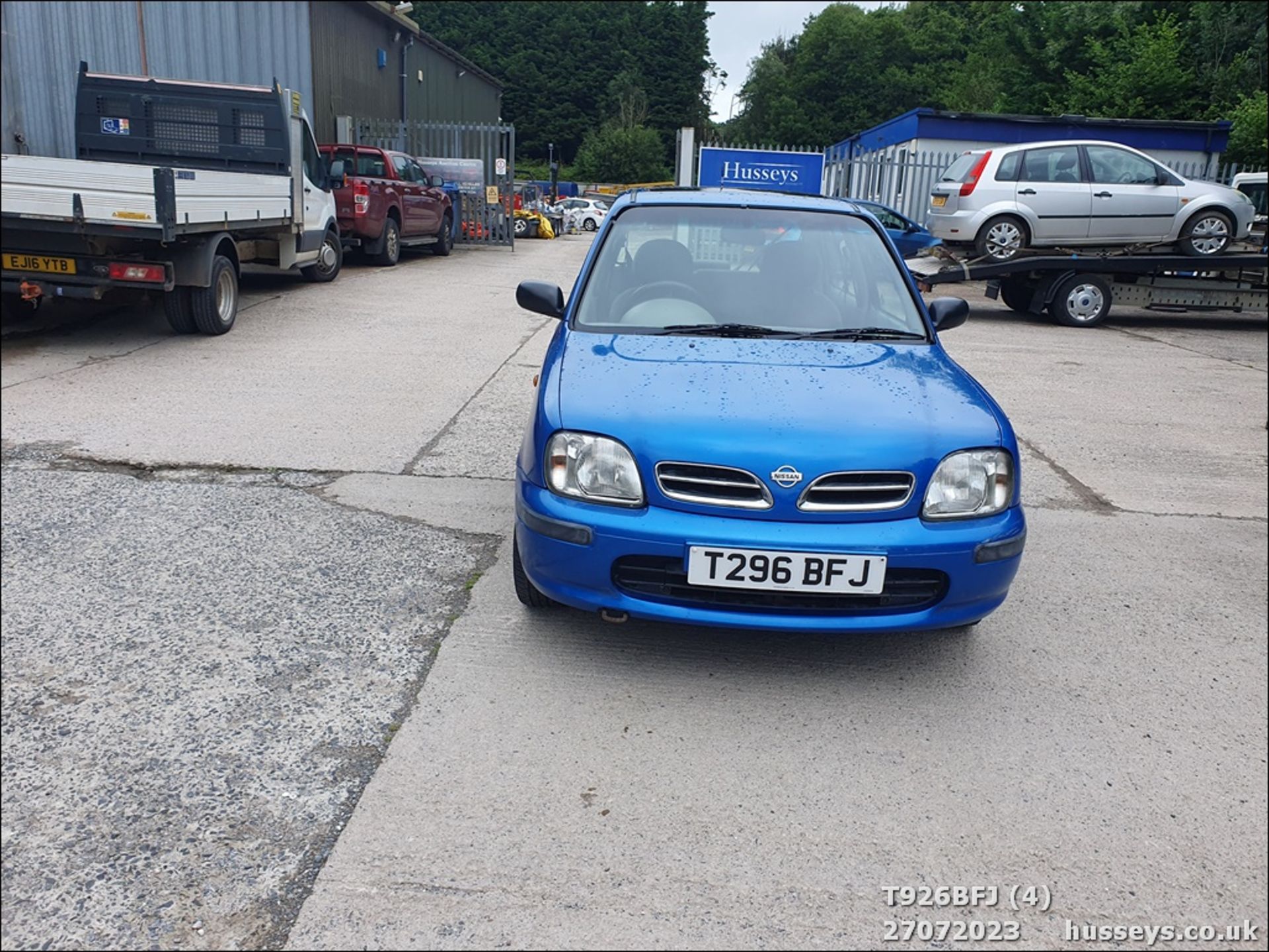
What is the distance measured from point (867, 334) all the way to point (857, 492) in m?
1.19

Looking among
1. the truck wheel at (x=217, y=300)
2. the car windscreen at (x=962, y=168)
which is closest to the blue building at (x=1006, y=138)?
the car windscreen at (x=962, y=168)

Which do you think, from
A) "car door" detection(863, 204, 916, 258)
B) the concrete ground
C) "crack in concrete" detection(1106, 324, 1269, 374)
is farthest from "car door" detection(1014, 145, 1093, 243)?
the concrete ground

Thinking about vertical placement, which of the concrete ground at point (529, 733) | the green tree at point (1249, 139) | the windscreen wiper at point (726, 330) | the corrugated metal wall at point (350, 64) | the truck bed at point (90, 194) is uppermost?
the corrugated metal wall at point (350, 64)

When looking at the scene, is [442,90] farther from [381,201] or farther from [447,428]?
[447,428]

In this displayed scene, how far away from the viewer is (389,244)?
55.9 ft

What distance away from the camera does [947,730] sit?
2.95 m

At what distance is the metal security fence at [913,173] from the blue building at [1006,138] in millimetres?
21

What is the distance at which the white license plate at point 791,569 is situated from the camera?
2881mm

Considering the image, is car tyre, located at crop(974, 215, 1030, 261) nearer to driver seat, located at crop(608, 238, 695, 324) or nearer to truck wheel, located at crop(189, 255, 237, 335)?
truck wheel, located at crop(189, 255, 237, 335)

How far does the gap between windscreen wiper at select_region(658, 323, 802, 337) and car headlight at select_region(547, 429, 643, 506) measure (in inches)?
38.0

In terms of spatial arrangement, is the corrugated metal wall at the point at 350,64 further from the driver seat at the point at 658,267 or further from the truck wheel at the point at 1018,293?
the driver seat at the point at 658,267

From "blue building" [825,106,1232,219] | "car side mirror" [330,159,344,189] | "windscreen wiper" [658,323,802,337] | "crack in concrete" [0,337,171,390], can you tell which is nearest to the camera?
"windscreen wiper" [658,323,802,337]

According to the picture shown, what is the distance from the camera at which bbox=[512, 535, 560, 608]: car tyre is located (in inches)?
137

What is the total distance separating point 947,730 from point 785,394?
1166mm
